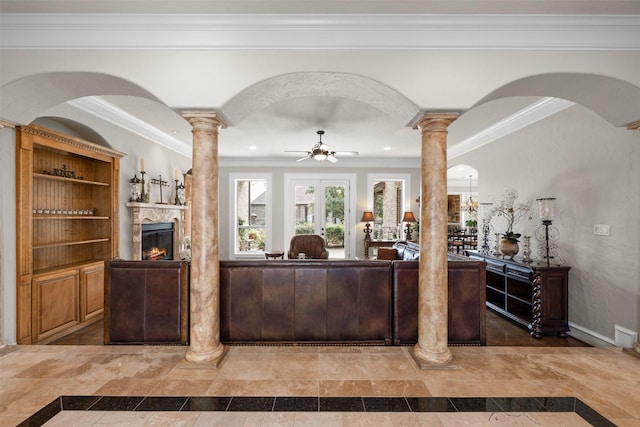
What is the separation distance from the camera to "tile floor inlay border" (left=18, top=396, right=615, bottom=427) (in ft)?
6.59

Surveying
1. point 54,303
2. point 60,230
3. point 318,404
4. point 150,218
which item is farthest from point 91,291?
point 318,404

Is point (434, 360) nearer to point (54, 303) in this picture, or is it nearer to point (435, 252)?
point (435, 252)

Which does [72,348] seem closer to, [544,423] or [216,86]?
[216,86]

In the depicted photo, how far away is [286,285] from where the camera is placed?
2.95 m

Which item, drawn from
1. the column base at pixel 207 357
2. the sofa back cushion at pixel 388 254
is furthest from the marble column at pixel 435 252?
the sofa back cushion at pixel 388 254

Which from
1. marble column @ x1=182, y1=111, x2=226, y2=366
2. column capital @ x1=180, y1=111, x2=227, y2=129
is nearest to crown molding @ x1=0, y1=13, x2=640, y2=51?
column capital @ x1=180, y1=111, x2=227, y2=129

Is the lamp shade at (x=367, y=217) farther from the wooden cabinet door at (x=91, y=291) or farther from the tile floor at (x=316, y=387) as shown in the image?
the wooden cabinet door at (x=91, y=291)

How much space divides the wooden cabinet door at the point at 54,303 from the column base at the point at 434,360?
3815 millimetres

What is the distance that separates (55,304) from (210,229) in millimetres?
2430

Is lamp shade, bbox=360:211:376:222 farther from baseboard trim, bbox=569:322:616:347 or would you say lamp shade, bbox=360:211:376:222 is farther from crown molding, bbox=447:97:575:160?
baseboard trim, bbox=569:322:616:347

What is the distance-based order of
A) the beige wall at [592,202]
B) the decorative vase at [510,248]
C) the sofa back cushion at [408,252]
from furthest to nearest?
1. the sofa back cushion at [408,252]
2. the decorative vase at [510,248]
3. the beige wall at [592,202]

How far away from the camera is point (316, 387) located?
2.25 metres

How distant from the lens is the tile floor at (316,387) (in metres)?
1.94

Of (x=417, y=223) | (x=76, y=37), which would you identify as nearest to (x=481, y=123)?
(x=417, y=223)
